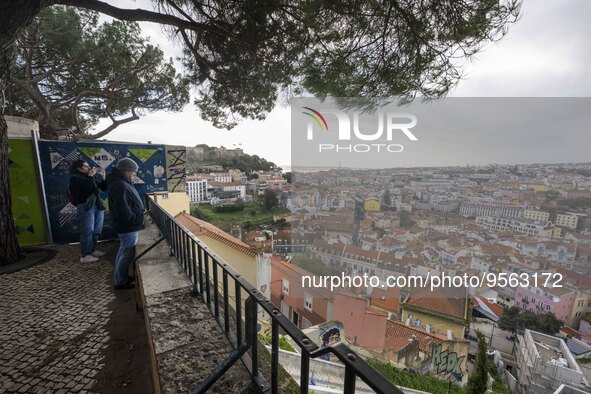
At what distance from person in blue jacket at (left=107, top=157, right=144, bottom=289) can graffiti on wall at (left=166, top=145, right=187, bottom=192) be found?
2.46m

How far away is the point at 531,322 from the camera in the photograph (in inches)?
784

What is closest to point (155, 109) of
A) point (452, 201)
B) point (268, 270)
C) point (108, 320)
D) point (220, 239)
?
Answer: point (220, 239)

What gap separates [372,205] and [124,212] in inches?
678

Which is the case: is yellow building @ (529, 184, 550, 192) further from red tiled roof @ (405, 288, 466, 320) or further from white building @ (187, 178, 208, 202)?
white building @ (187, 178, 208, 202)

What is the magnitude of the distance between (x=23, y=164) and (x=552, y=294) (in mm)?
30608

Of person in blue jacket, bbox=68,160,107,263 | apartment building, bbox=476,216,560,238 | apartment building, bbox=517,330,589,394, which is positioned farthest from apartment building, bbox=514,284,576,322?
person in blue jacket, bbox=68,160,107,263

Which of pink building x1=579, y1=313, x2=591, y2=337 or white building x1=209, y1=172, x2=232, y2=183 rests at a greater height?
white building x1=209, y1=172, x2=232, y2=183

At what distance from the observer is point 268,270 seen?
36.4ft

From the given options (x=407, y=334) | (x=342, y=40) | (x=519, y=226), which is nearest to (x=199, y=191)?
(x=407, y=334)

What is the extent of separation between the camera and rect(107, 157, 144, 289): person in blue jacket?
2.42 meters

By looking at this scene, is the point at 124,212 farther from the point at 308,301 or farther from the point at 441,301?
the point at 441,301

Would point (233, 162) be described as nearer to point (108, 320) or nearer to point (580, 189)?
point (108, 320)

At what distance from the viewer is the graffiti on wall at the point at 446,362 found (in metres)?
14.8

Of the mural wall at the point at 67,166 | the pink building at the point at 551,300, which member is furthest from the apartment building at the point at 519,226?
the mural wall at the point at 67,166
